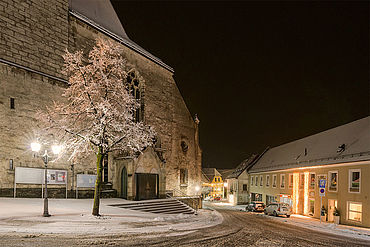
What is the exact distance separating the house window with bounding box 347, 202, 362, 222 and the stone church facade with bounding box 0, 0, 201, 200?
14903mm

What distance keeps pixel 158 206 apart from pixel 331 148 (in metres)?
16.6

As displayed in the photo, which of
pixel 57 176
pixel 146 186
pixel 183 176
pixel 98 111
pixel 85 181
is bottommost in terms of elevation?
pixel 183 176

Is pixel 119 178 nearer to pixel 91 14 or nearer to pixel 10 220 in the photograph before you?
pixel 10 220

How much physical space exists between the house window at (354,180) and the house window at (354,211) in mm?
1011

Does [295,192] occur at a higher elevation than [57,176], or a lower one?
lower

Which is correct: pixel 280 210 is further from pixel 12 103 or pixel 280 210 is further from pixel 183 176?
pixel 12 103

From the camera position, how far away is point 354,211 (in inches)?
826

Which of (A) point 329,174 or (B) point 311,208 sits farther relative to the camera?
(B) point 311,208

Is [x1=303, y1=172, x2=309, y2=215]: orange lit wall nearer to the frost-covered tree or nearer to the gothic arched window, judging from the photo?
the gothic arched window

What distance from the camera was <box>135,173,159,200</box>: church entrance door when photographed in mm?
23270

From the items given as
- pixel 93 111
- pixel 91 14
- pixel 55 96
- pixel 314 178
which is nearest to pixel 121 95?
pixel 93 111

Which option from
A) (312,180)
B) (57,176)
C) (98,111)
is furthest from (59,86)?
(312,180)

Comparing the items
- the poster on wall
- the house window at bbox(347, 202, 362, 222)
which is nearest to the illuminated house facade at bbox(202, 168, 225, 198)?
the house window at bbox(347, 202, 362, 222)

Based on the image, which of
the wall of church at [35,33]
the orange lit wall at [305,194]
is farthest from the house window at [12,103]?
the orange lit wall at [305,194]
